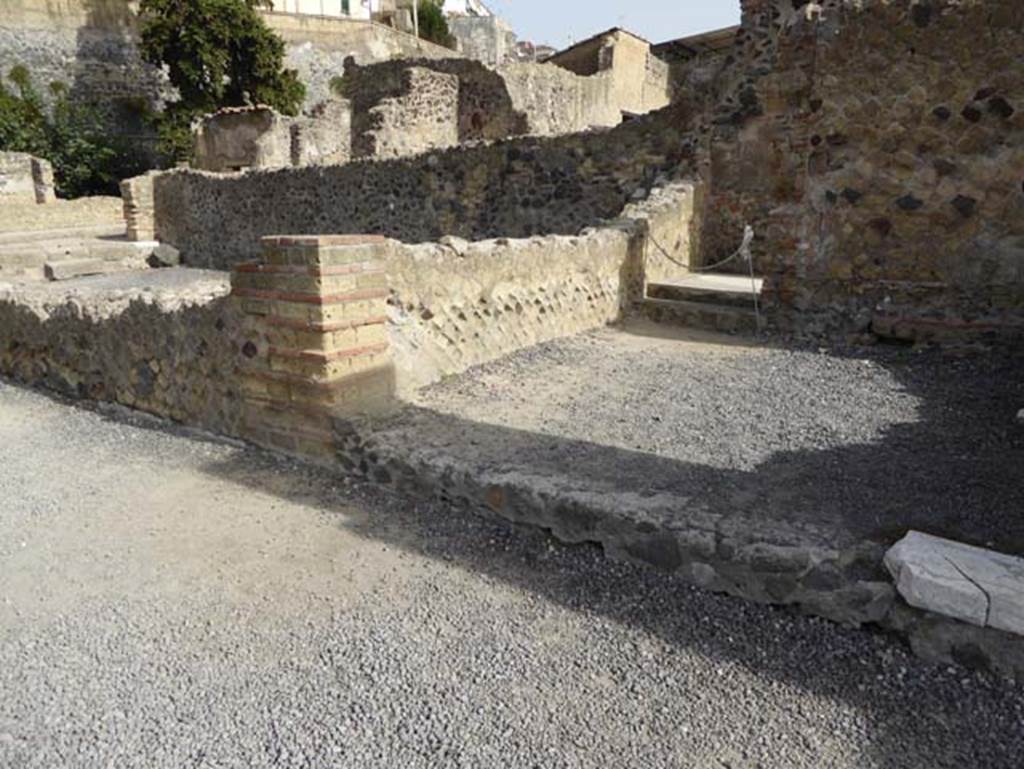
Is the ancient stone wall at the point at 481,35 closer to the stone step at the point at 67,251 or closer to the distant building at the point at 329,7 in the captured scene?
the distant building at the point at 329,7

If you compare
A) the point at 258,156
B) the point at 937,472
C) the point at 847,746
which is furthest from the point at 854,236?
the point at 258,156

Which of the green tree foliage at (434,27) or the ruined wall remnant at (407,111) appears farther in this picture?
the green tree foliage at (434,27)

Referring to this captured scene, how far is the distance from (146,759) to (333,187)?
476 inches

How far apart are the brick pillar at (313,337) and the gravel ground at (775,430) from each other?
16.5 inches

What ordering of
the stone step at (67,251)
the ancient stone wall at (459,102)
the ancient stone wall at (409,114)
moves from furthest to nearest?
1. the ancient stone wall at (459,102)
2. the ancient stone wall at (409,114)
3. the stone step at (67,251)

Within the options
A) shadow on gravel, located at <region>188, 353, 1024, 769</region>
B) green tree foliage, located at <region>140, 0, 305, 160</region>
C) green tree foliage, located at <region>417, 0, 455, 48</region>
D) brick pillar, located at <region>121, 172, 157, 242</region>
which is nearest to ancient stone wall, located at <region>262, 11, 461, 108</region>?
green tree foliage, located at <region>417, 0, 455, 48</region>

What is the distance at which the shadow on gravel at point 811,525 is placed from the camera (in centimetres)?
181

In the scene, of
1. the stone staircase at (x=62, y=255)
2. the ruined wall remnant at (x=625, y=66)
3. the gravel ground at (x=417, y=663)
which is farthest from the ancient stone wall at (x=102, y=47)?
the gravel ground at (x=417, y=663)

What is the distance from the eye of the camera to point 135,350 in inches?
180

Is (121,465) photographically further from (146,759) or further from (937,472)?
(937,472)

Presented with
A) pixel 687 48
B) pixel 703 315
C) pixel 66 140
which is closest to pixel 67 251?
pixel 703 315

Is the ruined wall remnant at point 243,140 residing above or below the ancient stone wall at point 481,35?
below

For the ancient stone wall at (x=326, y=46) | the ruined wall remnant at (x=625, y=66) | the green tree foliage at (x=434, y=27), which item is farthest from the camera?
the green tree foliage at (x=434, y=27)

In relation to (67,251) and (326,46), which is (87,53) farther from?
(67,251)
